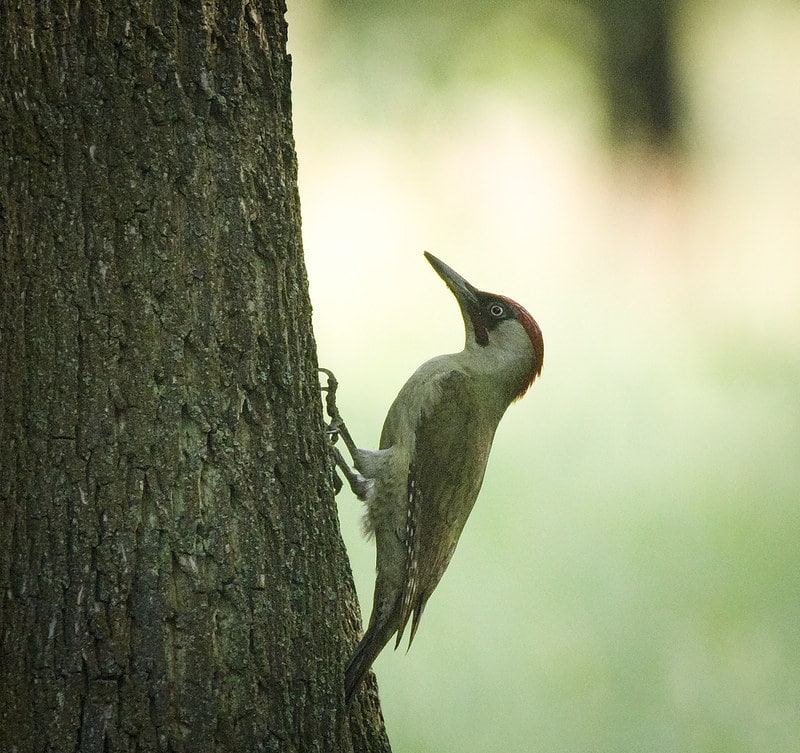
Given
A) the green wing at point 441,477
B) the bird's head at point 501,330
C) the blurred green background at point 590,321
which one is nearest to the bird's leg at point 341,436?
the green wing at point 441,477

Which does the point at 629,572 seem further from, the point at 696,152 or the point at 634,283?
the point at 696,152

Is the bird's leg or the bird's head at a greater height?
the bird's head

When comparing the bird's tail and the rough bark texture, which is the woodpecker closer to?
the bird's tail

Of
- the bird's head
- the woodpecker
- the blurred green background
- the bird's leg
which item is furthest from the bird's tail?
the blurred green background

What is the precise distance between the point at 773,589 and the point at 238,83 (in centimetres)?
338

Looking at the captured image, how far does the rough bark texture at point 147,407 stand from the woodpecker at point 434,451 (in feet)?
2.30

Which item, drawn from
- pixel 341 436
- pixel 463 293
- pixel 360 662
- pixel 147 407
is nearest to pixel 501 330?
pixel 463 293

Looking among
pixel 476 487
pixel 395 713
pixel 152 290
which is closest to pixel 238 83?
pixel 152 290

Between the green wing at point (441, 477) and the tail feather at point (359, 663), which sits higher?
the green wing at point (441, 477)

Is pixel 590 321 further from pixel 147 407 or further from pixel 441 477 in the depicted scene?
pixel 147 407

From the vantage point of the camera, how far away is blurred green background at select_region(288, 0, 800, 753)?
4027mm

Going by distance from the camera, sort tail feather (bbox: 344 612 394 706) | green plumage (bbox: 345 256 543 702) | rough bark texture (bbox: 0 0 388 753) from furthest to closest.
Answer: green plumage (bbox: 345 256 543 702), tail feather (bbox: 344 612 394 706), rough bark texture (bbox: 0 0 388 753)

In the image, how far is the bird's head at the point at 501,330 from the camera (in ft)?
9.70

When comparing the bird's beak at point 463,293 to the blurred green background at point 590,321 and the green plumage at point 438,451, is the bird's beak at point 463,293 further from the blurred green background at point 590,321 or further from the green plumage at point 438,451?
the blurred green background at point 590,321
